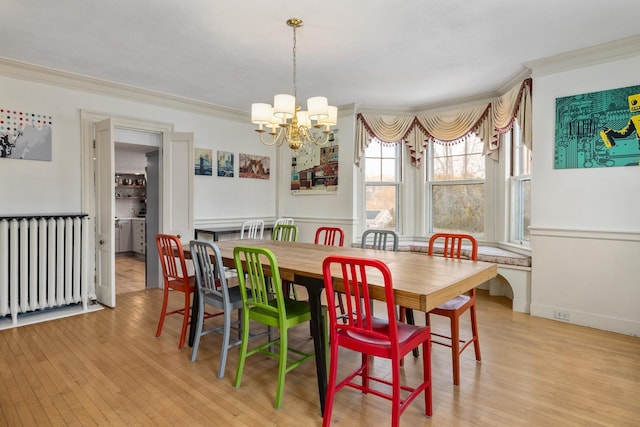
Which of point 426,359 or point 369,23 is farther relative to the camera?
point 369,23

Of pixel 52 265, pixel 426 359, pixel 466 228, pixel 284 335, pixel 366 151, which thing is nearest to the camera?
pixel 426 359

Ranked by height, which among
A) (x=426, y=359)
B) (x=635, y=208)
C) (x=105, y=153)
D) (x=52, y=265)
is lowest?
(x=426, y=359)

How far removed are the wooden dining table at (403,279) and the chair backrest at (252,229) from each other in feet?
7.95

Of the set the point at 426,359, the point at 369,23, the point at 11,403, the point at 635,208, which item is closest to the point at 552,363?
the point at 426,359

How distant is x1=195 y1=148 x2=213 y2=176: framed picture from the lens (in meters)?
5.16

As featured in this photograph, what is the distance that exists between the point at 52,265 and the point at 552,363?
454cm

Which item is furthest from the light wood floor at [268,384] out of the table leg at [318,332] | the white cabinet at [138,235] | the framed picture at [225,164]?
the white cabinet at [138,235]

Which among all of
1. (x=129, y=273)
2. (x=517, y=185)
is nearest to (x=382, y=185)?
(x=517, y=185)

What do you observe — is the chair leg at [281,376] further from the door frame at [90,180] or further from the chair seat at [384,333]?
the door frame at [90,180]

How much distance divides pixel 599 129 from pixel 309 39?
2782mm

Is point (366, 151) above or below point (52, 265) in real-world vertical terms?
above

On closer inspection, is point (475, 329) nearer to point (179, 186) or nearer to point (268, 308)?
point (268, 308)

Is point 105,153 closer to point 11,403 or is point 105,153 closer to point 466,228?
point 11,403

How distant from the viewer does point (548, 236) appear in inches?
145
